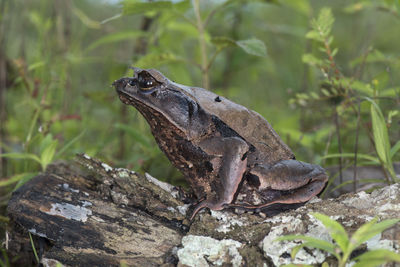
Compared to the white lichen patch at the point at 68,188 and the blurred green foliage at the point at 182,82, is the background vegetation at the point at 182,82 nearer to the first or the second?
the blurred green foliage at the point at 182,82

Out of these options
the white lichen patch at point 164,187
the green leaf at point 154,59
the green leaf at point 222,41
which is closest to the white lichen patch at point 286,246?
the white lichen patch at point 164,187

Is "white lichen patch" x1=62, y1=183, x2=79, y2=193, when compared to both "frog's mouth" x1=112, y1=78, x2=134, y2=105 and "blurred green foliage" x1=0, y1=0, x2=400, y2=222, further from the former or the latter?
"frog's mouth" x1=112, y1=78, x2=134, y2=105

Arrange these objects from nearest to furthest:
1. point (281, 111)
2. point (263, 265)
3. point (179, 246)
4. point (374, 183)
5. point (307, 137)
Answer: point (263, 265), point (179, 246), point (374, 183), point (307, 137), point (281, 111)

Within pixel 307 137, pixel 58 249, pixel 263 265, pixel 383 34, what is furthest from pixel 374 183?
pixel 383 34

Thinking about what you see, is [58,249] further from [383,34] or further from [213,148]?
[383,34]

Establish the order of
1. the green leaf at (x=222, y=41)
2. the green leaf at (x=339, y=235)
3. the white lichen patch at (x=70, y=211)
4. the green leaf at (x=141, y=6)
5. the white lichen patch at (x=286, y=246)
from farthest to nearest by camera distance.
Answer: the green leaf at (x=222, y=41) < the green leaf at (x=141, y=6) < the white lichen patch at (x=70, y=211) < the white lichen patch at (x=286, y=246) < the green leaf at (x=339, y=235)

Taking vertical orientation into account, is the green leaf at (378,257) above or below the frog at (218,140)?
below

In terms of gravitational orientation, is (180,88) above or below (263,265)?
above
